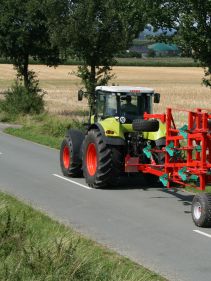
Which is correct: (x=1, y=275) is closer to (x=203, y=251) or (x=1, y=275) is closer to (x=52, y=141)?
(x=203, y=251)

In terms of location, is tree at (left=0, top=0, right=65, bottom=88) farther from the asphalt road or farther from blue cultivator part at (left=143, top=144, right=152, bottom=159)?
blue cultivator part at (left=143, top=144, right=152, bottom=159)

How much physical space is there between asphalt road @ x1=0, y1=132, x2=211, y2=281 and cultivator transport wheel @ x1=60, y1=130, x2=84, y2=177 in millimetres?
348

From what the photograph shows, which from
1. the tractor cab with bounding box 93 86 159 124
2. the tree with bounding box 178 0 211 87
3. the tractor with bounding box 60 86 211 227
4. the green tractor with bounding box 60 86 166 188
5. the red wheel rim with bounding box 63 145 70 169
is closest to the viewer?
the tractor with bounding box 60 86 211 227

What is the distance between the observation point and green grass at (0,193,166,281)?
6383mm

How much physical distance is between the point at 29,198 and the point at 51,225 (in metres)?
3.06

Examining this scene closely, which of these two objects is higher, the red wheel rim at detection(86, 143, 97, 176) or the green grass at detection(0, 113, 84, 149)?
the red wheel rim at detection(86, 143, 97, 176)

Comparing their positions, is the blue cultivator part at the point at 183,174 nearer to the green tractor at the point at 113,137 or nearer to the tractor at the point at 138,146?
the tractor at the point at 138,146

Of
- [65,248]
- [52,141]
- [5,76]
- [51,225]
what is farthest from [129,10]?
[5,76]

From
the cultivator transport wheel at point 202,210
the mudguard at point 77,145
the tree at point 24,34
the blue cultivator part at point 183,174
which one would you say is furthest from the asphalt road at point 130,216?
the tree at point 24,34

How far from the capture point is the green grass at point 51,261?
6383 millimetres

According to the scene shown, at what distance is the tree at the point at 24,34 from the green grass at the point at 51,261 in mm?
26213

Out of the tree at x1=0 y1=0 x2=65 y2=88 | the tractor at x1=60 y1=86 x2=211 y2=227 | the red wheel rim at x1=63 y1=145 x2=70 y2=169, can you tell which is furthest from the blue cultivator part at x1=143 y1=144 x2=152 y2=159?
the tree at x1=0 y1=0 x2=65 y2=88

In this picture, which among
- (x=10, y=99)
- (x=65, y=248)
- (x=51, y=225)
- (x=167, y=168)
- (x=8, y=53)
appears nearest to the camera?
(x=65, y=248)

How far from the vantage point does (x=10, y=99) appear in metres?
32.1
